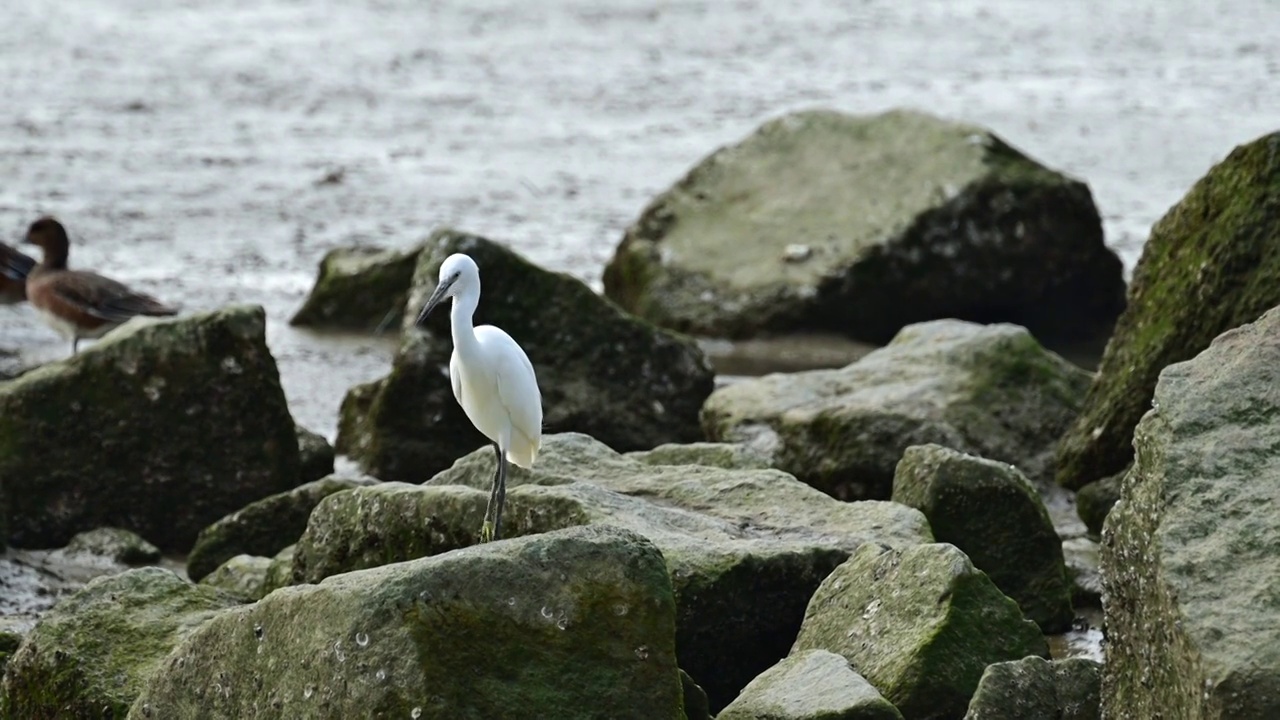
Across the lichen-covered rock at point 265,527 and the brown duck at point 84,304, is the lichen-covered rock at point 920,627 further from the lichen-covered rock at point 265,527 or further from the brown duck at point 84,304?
the brown duck at point 84,304

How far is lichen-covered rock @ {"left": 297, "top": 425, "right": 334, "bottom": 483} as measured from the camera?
843 cm

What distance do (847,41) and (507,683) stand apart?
16.7 metres

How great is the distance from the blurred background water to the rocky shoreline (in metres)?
1.54

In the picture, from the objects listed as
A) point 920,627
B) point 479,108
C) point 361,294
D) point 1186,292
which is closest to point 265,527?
point 920,627

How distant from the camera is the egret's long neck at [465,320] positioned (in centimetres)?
638

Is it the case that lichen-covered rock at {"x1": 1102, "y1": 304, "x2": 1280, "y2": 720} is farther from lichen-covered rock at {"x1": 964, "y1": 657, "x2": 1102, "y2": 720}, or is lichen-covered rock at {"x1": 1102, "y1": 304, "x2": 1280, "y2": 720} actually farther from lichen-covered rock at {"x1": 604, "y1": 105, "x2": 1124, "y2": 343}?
lichen-covered rock at {"x1": 604, "y1": 105, "x2": 1124, "y2": 343}

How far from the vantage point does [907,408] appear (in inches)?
324

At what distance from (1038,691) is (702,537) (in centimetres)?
141

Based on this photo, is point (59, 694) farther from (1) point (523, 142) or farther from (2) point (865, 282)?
(1) point (523, 142)

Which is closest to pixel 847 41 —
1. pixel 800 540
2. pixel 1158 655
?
pixel 800 540

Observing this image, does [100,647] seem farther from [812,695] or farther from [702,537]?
[812,695]

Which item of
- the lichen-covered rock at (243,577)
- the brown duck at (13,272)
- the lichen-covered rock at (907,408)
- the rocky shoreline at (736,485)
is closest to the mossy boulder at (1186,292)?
the rocky shoreline at (736,485)

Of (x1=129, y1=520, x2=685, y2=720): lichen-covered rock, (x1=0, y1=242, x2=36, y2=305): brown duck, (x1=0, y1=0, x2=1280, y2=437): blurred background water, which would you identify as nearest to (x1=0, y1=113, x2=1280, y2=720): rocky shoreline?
(x1=129, y1=520, x2=685, y2=720): lichen-covered rock

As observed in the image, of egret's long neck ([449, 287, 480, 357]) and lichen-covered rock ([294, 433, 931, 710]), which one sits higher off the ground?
egret's long neck ([449, 287, 480, 357])
